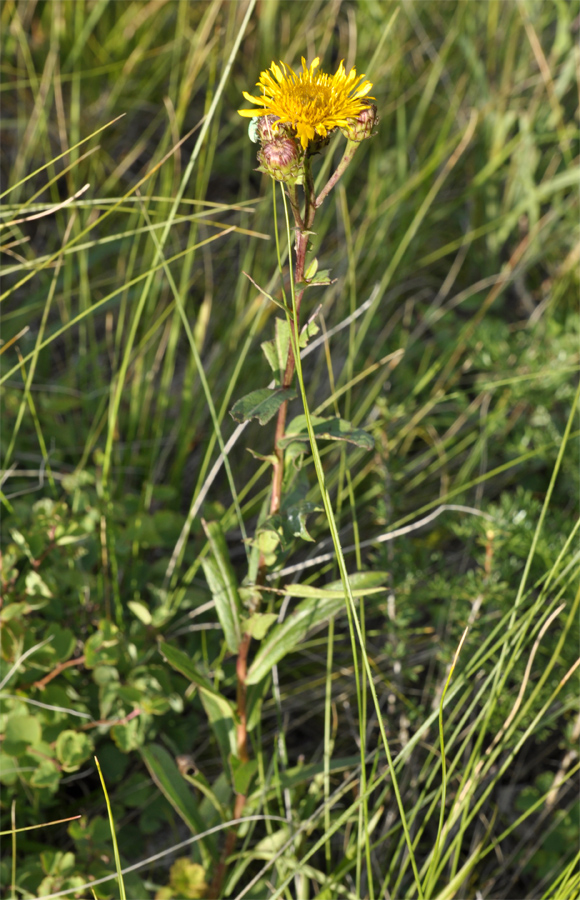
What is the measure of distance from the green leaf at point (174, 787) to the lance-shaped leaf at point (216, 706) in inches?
3.5

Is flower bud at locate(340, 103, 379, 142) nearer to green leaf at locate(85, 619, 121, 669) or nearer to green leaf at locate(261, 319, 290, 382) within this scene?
green leaf at locate(261, 319, 290, 382)

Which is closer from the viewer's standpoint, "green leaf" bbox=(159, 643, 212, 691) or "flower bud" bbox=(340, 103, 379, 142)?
"flower bud" bbox=(340, 103, 379, 142)

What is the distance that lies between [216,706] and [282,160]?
787 mm

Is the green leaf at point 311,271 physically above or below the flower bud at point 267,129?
below

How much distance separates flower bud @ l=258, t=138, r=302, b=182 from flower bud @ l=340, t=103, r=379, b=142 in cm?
8

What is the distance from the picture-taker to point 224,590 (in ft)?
3.62

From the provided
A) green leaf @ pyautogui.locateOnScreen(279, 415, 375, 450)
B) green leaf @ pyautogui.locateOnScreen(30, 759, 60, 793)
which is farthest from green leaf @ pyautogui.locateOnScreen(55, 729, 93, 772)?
green leaf @ pyautogui.locateOnScreen(279, 415, 375, 450)

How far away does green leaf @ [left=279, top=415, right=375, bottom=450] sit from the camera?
956mm

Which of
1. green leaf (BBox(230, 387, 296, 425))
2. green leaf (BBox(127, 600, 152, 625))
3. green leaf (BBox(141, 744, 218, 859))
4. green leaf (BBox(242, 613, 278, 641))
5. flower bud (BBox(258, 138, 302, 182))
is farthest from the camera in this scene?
green leaf (BBox(127, 600, 152, 625))

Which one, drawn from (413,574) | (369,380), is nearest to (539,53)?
(369,380)

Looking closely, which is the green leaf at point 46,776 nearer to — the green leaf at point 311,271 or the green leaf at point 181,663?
the green leaf at point 181,663

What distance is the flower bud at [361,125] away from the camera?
0.85 metres

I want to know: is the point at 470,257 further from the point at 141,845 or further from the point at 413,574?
the point at 141,845

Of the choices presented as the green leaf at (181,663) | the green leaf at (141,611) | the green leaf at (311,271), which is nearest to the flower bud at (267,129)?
the green leaf at (311,271)
